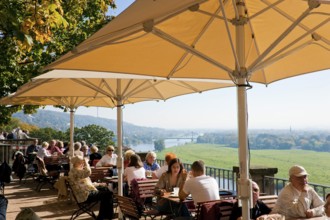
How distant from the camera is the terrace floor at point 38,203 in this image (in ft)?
32.0

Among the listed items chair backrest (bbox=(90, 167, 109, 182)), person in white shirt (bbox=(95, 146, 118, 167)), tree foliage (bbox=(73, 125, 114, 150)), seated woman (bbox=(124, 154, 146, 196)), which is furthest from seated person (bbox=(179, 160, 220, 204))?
tree foliage (bbox=(73, 125, 114, 150))

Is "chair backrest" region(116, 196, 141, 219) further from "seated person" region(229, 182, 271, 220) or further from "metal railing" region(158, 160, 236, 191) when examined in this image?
"metal railing" region(158, 160, 236, 191)

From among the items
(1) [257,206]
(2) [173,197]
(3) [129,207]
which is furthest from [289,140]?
(1) [257,206]

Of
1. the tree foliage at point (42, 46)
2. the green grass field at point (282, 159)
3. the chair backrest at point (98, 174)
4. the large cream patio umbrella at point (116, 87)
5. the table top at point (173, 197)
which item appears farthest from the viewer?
the green grass field at point (282, 159)

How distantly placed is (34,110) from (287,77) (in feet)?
61.9

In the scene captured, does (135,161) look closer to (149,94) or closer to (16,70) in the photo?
(149,94)

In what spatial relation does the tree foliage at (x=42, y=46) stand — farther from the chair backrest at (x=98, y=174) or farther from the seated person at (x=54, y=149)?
the chair backrest at (x=98, y=174)

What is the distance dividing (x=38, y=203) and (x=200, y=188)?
6.27 m

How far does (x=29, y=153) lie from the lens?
17281 mm

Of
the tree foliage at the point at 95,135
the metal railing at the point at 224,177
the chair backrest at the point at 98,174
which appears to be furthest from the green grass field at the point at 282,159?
the chair backrest at the point at 98,174

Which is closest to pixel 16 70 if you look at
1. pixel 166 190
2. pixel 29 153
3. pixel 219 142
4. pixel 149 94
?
pixel 29 153

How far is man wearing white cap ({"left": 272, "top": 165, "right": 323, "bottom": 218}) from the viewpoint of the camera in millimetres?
5391

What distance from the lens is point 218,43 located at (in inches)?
241

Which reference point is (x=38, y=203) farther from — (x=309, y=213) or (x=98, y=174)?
(x=309, y=213)
